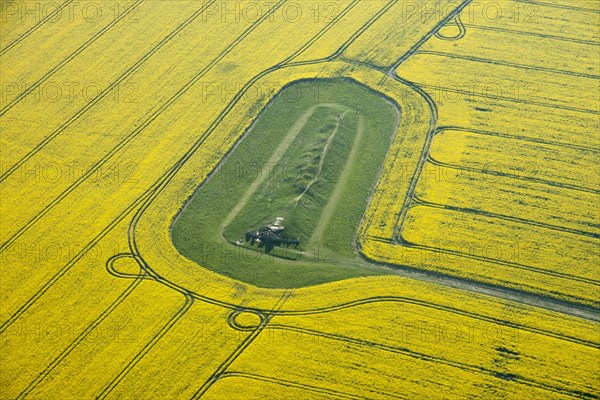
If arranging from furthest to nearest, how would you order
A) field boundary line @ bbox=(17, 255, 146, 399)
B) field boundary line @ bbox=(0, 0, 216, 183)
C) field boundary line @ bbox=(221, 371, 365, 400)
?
field boundary line @ bbox=(0, 0, 216, 183), field boundary line @ bbox=(17, 255, 146, 399), field boundary line @ bbox=(221, 371, 365, 400)

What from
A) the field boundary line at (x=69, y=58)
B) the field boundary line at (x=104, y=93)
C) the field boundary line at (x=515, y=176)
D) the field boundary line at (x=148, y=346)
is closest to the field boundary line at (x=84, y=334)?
the field boundary line at (x=148, y=346)

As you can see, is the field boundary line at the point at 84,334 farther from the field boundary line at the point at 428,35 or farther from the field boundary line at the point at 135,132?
the field boundary line at the point at 428,35

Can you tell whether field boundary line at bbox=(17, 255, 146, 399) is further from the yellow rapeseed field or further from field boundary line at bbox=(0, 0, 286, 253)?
field boundary line at bbox=(0, 0, 286, 253)

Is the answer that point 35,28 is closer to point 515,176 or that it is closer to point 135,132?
point 135,132

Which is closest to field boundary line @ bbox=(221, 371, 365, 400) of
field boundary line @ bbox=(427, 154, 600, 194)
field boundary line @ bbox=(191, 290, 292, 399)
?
field boundary line @ bbox=(191, 290, 292, 399)

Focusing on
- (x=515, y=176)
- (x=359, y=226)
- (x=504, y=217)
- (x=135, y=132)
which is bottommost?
(x=504, y=217)

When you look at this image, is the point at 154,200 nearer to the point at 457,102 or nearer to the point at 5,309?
the point at 5,309

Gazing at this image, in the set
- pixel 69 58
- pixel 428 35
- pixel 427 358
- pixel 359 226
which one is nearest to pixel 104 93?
pixel 69 58
